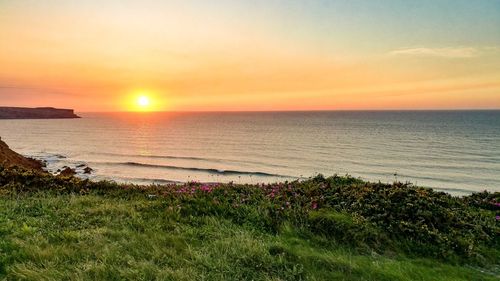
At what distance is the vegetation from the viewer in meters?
5.49

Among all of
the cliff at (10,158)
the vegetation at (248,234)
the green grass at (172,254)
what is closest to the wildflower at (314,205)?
the vegetation at (248,234)

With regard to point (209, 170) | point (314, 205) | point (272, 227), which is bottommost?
point (209, 170)

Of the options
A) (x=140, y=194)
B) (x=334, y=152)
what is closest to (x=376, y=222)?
(x=140, y=194)

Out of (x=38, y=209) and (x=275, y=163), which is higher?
(x=38, y=209)

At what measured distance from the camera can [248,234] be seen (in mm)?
7117

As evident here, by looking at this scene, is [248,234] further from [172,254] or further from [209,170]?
[209,170]

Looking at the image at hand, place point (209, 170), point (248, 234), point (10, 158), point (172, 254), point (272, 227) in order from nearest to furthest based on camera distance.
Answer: point (172, 254) < point (248, 234) < point (272, 227) < point (10, 158) < point (209, 170)

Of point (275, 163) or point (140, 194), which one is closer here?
point (140, 194)

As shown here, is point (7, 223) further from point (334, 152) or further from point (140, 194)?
point (334, 152)

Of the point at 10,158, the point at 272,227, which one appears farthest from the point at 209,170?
the point at 272,227

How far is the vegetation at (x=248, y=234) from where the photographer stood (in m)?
5.49

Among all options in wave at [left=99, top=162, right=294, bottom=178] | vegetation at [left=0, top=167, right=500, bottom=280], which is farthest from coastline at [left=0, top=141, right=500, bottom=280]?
wave at [left=99, top=162, right=294, bottom=178]

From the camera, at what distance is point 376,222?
7.87 meters

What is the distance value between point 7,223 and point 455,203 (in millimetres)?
12415
